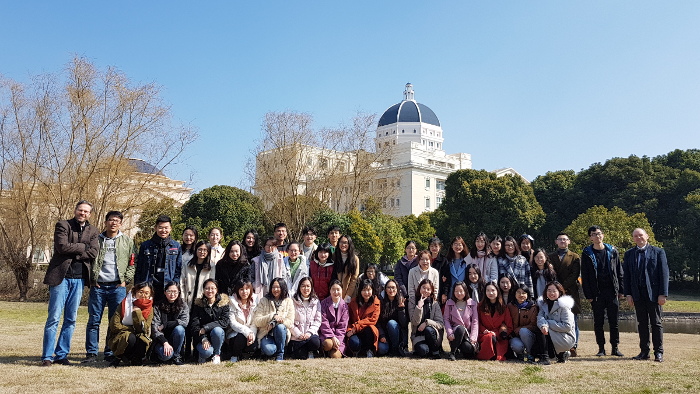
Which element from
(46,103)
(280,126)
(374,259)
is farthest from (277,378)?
(374,259)

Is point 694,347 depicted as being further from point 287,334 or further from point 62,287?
point 62,287

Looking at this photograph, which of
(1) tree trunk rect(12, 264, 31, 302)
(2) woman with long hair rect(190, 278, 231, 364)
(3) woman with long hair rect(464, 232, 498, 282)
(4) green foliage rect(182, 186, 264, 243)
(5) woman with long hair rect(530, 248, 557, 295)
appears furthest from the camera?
(4) green foliage rect(182, 186, 264, 243)

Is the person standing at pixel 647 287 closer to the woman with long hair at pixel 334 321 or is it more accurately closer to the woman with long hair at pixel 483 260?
the woman with long hair at pixel 483 260

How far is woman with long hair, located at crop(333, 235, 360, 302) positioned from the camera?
8180 mm

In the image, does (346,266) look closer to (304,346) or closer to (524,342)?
(304,346)

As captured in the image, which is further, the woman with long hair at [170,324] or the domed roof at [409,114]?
the domed roof at [409,114]

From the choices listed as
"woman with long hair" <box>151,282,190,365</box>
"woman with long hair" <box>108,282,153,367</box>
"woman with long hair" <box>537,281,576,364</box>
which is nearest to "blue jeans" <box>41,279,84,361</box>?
"woman with long hair" <box>108,282,153,367</box>

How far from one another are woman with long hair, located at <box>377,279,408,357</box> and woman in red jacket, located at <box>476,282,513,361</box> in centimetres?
106

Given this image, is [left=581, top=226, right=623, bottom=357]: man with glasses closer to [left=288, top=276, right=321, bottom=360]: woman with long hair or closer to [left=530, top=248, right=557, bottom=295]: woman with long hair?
[left=530, top=248, right=557, bottom=295]: woman with long hair

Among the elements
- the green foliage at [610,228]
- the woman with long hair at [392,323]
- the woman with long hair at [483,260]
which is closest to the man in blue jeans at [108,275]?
the woman with long hair at [392,323]

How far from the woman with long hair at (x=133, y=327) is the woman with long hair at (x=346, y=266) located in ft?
8.72

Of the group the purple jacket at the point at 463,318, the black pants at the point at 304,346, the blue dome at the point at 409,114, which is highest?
the blue dome at the point at 409,114

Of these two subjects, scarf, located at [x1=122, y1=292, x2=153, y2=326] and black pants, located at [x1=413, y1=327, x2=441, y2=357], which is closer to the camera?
scarf, located at [x1=122, y1=292, x2=153, y2=326]

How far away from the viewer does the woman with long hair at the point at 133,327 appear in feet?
21.5
